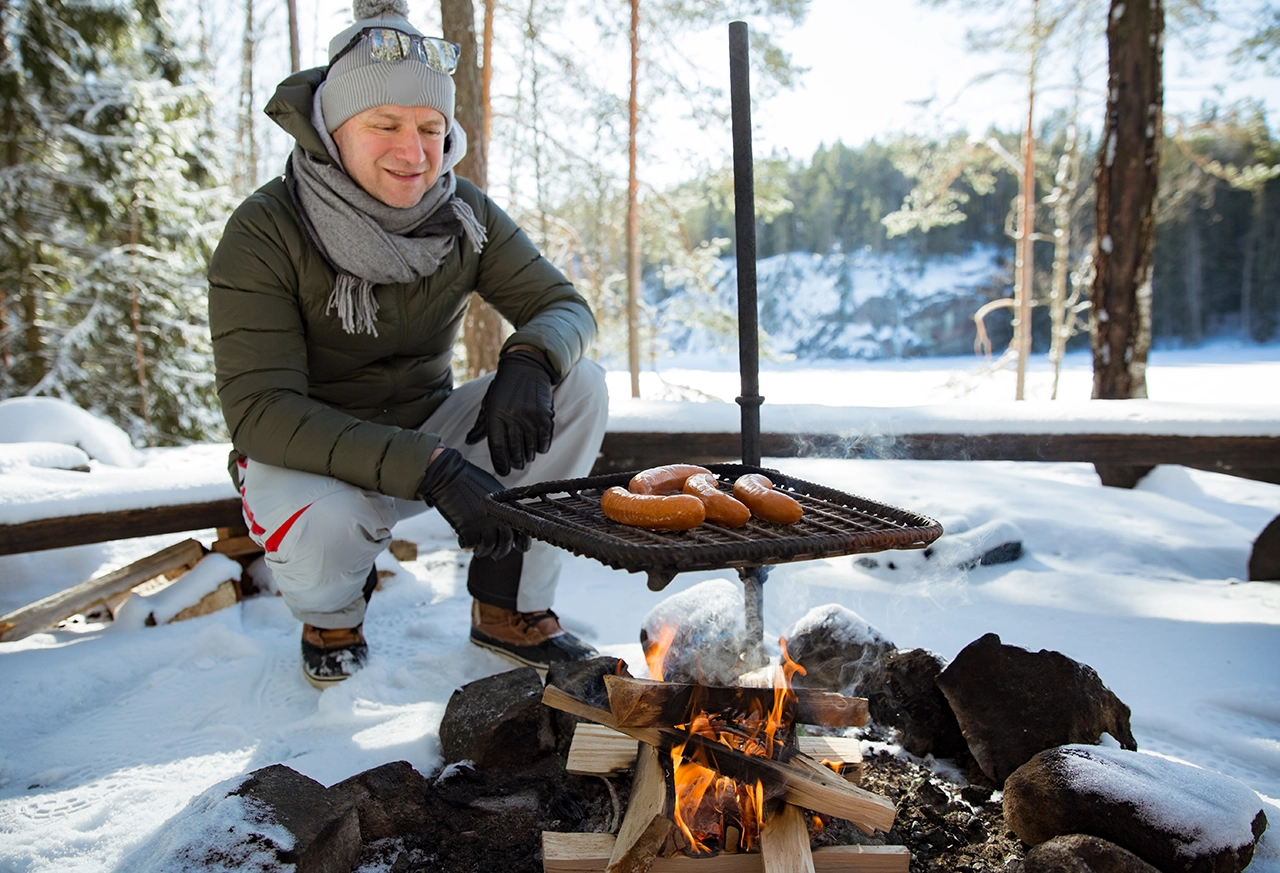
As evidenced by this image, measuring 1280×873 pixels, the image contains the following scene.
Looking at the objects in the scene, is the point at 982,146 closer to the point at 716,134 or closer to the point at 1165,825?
the point at 716,134

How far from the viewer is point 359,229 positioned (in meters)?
2.21

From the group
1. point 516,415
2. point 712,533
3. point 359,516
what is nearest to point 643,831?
point 712,533

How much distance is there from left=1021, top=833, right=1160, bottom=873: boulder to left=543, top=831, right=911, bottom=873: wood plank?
0.23m

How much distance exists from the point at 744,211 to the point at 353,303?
1226mm

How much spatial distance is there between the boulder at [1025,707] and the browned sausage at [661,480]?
2.78 feet

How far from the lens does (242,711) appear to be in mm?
2189

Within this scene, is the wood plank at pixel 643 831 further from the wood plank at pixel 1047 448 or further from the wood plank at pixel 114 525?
the wood plank at pixel 114 525

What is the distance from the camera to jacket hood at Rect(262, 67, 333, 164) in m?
2.18

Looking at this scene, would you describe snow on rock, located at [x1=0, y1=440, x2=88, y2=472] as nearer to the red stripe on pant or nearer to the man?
the man

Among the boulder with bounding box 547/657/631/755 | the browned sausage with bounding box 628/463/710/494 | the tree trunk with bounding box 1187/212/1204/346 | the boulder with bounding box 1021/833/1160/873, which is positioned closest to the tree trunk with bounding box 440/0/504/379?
the boulder with bounding box 547/657/631/755

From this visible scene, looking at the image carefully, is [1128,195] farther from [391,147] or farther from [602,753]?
[602,753]

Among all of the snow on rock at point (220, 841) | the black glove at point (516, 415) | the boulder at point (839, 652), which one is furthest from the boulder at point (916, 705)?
the snow on rock at point (220, 841)

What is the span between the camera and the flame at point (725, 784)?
1369mm

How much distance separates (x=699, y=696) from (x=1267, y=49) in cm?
943
